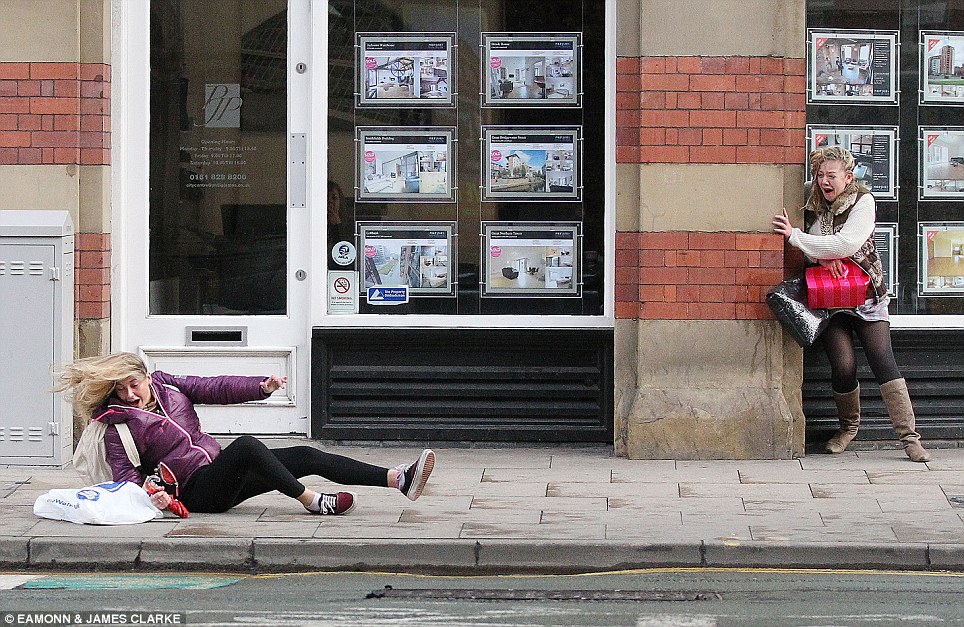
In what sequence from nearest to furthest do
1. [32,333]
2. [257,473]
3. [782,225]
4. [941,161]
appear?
[257,473], [32,333], [782,225], [941,161]

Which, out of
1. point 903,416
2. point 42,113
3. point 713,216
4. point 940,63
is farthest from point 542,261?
point 42,113

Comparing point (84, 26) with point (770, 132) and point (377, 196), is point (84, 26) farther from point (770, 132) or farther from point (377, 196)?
point (770, 132)

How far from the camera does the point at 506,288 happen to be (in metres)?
9.53

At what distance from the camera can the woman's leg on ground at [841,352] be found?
894cm

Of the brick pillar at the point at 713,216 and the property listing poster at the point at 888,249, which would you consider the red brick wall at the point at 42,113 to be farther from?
the property listing poster at the point at 888,249

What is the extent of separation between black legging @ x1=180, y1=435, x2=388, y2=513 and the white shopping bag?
27cm

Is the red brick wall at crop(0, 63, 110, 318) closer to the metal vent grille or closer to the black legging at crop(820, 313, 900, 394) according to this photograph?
the metal vent grille

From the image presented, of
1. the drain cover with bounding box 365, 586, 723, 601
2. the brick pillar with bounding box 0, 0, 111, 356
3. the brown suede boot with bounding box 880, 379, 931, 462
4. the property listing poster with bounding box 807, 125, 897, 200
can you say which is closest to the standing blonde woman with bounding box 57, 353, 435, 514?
the drain cover with bounding box 365, 586, 723, 601

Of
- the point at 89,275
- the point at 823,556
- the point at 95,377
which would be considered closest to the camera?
the point at 823,556

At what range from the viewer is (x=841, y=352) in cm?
894

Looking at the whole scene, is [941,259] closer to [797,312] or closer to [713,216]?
[797,312]

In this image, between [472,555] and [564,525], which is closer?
[472,555]

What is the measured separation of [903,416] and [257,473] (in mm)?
4138

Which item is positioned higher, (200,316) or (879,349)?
(200,316)
